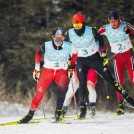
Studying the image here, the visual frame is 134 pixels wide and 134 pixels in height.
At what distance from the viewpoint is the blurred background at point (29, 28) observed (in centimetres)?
1344

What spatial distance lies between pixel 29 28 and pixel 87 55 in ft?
40.2

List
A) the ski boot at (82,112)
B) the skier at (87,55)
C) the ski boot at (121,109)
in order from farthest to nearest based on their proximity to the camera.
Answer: the ski boot at (121,109) < the ski boot at (82,112) < the skier at (87,55)

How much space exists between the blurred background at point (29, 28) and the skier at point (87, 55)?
369cm

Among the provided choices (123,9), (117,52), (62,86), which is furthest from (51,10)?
(62,86)

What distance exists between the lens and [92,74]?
8.32 metres

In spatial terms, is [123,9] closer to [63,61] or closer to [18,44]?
[63,61]

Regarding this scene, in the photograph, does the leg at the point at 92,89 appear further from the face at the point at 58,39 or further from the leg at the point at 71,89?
the face at the point at 58,39

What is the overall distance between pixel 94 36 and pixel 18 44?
12.7 m

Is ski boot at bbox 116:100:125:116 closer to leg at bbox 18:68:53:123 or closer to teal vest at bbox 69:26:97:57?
teal vest at bbox 69:26:97:57

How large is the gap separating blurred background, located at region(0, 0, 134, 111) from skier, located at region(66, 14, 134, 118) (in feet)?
12.1

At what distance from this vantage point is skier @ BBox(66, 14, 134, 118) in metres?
8.07

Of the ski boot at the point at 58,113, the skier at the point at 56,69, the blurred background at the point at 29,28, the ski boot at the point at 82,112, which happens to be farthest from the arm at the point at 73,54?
the blurred background at the point at 29,28

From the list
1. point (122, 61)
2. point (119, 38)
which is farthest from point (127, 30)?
point (122, 61)

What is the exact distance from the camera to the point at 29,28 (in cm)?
2008
